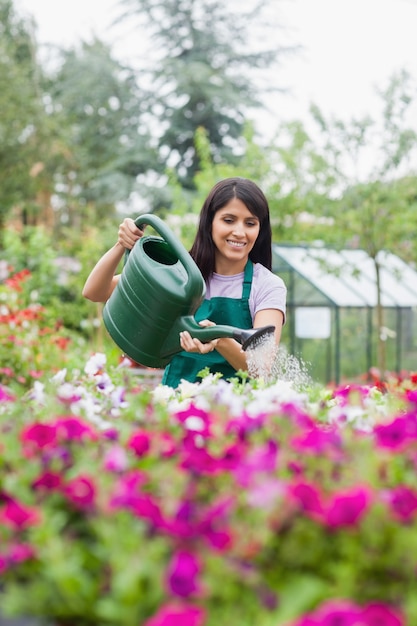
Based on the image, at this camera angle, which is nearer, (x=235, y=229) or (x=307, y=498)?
(x=307, y=498)

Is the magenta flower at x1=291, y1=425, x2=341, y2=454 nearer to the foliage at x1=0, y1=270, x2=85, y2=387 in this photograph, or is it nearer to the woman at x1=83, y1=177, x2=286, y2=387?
the woman at x1=83, y1=177, x2=286, y2=387

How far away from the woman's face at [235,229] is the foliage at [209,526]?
110 centimetres

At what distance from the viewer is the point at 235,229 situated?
228 cm

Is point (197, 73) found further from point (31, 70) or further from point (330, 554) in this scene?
point (330, 554)

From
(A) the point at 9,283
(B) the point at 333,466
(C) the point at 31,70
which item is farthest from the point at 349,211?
(C) the point at 31,70

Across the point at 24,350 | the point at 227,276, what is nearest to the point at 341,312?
the point at 24,350

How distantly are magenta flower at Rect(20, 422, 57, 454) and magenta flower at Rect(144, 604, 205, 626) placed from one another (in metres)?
0.43

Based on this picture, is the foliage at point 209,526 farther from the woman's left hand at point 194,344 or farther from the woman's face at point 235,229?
the woman's face at point 235,229

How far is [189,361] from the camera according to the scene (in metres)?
2.32

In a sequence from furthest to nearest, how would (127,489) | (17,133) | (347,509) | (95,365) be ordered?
(17,133), (95,365), (127,489), (347,509)

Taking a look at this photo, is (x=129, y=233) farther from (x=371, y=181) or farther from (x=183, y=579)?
(x=371, y=181)

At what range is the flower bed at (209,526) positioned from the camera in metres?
0.81

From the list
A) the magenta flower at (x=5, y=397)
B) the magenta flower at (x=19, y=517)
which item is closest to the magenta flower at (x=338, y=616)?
the magenta flower at (x=19, y=517)

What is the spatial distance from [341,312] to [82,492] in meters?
7.00
